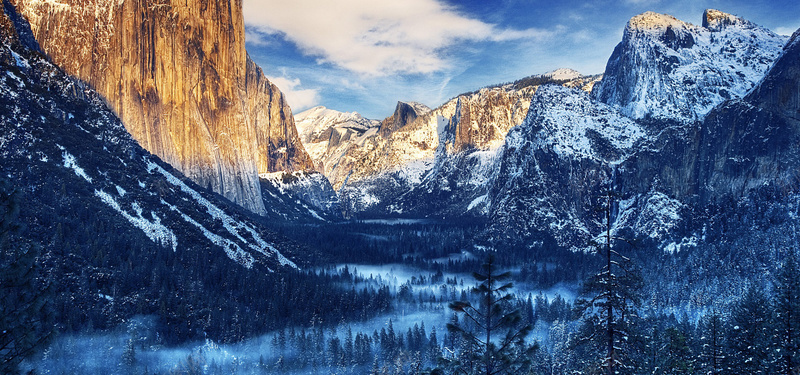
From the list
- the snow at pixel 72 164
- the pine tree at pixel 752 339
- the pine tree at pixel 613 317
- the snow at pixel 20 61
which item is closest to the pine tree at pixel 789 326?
the pine tree at pixel 752 339

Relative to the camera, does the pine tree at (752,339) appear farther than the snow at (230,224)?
No

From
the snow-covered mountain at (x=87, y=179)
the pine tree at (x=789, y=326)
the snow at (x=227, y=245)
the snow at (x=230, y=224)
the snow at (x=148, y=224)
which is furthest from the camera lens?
the snow at (x=230, y=224)

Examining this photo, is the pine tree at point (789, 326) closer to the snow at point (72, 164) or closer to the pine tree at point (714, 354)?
the pine tree at point (714, 354)

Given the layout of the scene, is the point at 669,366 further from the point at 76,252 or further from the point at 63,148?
the point at 63,148

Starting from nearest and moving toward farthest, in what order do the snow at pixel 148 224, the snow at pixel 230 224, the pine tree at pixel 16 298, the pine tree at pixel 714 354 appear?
the pine tree at pixel 16 298 < the pine tree at pixel 714 354 < the snow at pixel 148 224 < the snow at pixel 230 224

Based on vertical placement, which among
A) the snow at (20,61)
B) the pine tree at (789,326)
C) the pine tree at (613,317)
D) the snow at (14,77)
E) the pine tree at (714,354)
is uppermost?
the snow at (20,61)

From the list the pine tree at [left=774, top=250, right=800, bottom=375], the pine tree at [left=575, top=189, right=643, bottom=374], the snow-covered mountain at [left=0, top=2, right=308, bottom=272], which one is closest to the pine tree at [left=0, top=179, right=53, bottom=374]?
the pine tree at [left=575, top=189, right=643, bottom=374]
